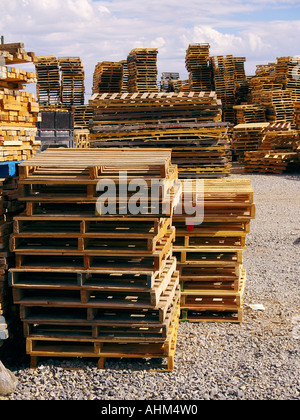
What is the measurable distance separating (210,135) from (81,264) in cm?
632

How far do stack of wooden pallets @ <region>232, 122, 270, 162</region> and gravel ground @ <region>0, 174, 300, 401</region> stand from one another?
16.3 meters

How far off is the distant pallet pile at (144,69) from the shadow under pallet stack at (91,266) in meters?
19.1

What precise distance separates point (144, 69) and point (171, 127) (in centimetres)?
1422

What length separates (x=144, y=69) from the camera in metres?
24.4

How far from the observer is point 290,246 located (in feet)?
36.7

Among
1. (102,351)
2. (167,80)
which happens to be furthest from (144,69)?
(102,351)

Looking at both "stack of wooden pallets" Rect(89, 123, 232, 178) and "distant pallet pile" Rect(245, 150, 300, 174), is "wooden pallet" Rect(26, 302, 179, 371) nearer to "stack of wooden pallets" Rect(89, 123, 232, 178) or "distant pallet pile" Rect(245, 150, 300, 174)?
"stack of wooden pallets" Rect(89, 123, 232, 178)

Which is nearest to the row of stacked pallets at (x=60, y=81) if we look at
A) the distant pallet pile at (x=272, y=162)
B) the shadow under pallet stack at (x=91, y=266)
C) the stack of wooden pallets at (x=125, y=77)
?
the stack of wooden pallets at (x=125, y=77)

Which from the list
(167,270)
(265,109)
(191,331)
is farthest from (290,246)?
(265,109)

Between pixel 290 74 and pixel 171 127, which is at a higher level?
pixel 290 74

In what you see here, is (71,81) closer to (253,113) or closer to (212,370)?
(253,113)

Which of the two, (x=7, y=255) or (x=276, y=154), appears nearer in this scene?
(x=7, y=255)

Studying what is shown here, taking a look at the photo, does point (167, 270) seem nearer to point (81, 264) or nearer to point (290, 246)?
point (81, 264)

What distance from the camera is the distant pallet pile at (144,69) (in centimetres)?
2431
